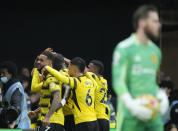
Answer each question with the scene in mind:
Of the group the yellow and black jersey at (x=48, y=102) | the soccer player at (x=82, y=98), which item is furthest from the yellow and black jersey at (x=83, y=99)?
the yellow and black jersey at (x=48, y=102)

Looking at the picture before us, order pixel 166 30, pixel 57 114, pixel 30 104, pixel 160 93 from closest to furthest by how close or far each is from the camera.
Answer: pixel 160 93 < pixel 57 114 < pixel 30 104 < pixel 166 30

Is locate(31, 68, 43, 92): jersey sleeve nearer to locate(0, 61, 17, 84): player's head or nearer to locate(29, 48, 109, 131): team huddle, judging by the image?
locate(29, 48, 109, 131): team huddle

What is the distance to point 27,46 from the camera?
17188 millimetres

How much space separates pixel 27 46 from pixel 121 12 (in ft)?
9.78

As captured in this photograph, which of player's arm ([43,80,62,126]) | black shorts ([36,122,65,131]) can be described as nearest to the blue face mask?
black shorts ([36,122,65,131])

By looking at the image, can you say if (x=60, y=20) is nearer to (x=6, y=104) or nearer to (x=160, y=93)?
(x=6, y=104)

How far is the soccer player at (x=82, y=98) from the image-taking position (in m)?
8.92

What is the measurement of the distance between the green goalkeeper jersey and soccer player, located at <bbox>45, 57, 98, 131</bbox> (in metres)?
3.00

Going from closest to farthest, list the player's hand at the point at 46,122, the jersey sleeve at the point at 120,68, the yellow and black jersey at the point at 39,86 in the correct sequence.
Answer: the jersey sleeve at the point at 120,68, the player's hand at the point at 46,122, the yellow and black jersey at the point at 39,86

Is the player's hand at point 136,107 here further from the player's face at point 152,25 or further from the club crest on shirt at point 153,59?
the player's face at point 152,25

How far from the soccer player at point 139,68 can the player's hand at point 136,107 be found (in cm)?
4

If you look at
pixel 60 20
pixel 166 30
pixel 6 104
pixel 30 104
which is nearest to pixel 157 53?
pixel 6 104

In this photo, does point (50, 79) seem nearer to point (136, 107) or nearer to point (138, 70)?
point (138, 70)

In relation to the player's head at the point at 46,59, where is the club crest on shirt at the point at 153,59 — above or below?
below
